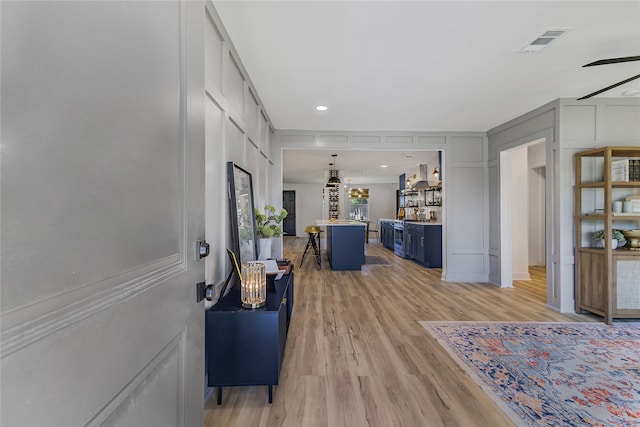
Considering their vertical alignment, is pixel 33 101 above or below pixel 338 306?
above

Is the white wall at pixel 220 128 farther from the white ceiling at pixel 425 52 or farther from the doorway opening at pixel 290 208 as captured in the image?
the doorway opening at pixel 290 208

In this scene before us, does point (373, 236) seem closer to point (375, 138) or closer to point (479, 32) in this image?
point (375, 138)

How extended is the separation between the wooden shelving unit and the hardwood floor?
0.31m

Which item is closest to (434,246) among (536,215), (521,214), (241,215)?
(521,214)

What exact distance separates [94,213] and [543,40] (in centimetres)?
316

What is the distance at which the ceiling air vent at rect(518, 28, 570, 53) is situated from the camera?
88.9 inches

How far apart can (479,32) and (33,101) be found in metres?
2.73

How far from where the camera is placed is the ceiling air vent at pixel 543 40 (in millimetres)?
2258

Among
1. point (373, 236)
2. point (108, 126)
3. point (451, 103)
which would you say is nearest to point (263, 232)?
point (108, 126)

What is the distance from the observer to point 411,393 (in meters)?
1.98

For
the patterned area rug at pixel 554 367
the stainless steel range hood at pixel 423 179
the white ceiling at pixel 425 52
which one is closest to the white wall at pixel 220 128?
the white ceiling at pixel 425 52

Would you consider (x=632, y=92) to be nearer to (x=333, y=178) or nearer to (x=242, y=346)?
(x=242, y=346)

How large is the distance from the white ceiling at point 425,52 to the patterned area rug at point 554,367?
2564mm

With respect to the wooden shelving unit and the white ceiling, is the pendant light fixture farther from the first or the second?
the wooden shelving unit
